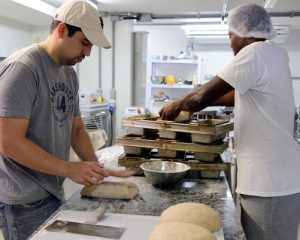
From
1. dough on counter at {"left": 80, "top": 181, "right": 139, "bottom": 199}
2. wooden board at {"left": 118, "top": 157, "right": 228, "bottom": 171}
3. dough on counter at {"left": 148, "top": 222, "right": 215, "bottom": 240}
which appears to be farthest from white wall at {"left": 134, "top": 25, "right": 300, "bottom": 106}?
dough on counter at {"left": 148, "top": 222, "right": 215, "bottom": 240}

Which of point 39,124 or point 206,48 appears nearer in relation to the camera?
point 39,124

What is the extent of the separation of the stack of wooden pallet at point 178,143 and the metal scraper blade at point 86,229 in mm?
646

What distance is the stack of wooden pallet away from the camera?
168 cm

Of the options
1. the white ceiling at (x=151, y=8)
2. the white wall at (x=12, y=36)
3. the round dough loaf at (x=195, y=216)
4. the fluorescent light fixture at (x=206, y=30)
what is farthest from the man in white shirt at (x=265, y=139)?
the white wall at (x=12, y=36)

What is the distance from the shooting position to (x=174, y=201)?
1.40m

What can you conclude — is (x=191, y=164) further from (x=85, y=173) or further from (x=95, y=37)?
(x=95, y=37)

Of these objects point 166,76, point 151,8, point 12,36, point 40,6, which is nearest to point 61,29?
point 40,6

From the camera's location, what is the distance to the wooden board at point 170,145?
1674 mm

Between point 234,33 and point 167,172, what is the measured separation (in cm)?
71

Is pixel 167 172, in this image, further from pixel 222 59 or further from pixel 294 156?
pixel 222 59

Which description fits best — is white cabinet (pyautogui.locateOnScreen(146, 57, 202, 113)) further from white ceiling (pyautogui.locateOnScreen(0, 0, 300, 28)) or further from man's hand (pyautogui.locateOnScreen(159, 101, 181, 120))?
man's hand (pyautogui.locateOnScreen(159, 101, 181, 120))

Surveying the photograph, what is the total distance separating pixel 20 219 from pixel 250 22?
4.16ft

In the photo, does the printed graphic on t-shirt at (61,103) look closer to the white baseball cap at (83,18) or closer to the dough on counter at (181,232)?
the white baseball cap at (83,18)

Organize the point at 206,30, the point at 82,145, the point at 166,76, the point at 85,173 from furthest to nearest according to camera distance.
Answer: the point at 166,76
the point at 206,30
the point at 82,145
the point at 85,173
